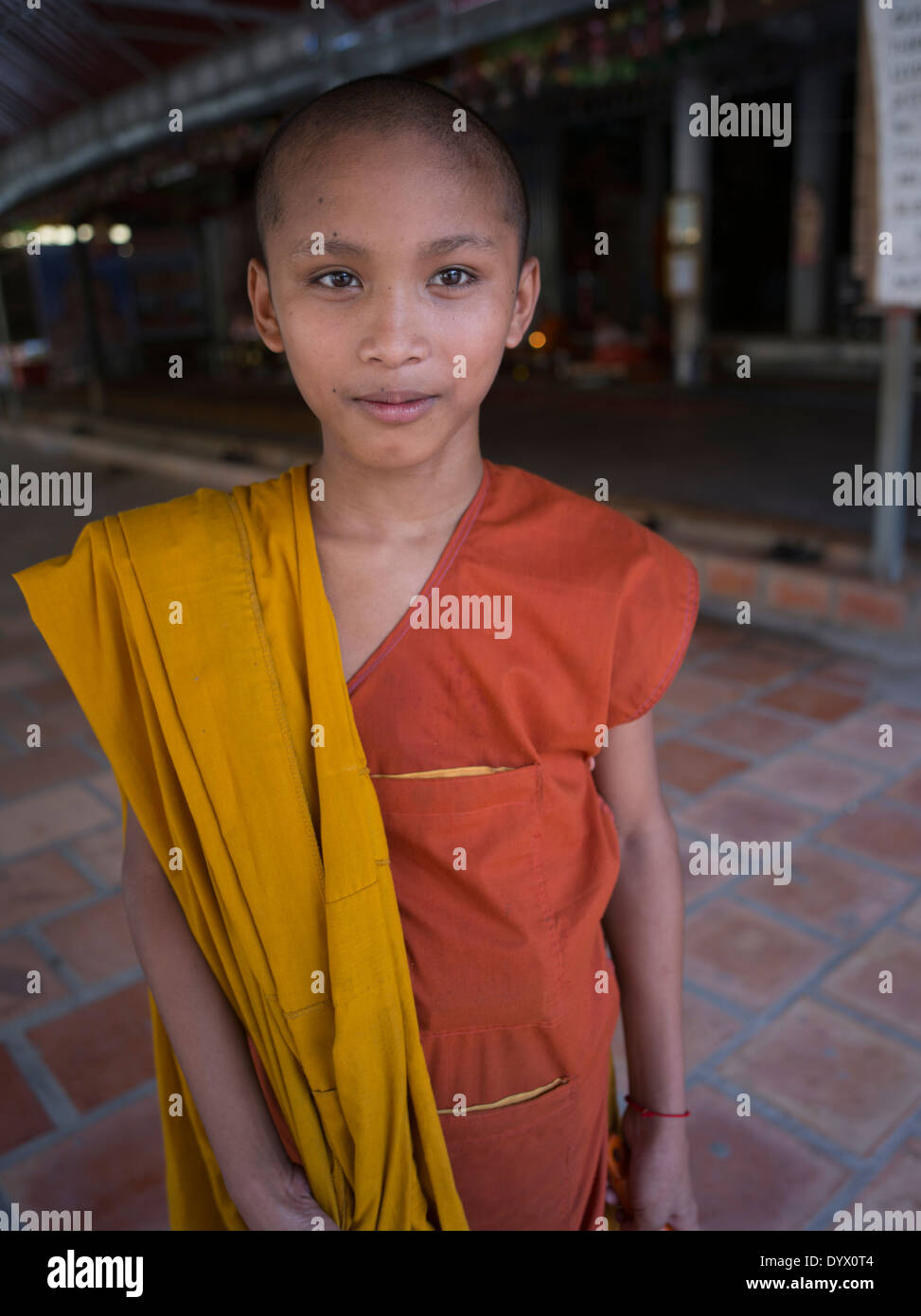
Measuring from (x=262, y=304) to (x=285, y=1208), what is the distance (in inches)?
35.6

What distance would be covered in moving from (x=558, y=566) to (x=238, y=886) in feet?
Answer: 1.48

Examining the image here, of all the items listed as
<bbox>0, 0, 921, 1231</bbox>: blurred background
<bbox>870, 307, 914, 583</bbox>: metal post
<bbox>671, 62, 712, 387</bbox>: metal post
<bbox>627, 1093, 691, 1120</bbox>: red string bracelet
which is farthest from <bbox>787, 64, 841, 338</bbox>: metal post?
<bbox>627, 1093, 691, 1120</bbox>: red string bracelet

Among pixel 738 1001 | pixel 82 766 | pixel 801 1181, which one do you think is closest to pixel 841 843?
pixel 738 1001

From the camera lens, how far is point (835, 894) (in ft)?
8.64

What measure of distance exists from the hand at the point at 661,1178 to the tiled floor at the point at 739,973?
58 cm

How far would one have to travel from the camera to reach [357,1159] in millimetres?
1035

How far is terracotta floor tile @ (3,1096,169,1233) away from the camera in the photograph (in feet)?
6.03

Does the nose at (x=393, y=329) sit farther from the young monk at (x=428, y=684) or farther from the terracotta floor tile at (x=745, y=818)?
the terracotta floor tile at (x=745, y=818)

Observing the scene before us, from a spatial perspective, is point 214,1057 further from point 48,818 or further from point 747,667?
point 747,667

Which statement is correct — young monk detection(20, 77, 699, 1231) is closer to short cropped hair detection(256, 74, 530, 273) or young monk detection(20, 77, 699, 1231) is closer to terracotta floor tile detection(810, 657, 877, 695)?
short cropped hair detection(256, 74, 530, 273)

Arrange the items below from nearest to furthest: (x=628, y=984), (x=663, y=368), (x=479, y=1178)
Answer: (x=479, y=1178) < (x=628, y=984) < (x=663, y=368)

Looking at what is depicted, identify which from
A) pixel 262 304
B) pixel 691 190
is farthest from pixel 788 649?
pixel 691 190
